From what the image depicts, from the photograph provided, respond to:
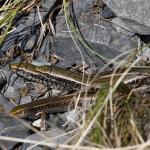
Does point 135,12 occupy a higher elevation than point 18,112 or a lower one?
higher

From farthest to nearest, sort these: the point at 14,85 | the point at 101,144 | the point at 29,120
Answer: the point at 14,85 < the point at 29,120 < the point at 101,144

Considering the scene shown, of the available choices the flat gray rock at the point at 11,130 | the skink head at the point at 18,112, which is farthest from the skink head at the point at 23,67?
the flat gray rock at the point at 11,130

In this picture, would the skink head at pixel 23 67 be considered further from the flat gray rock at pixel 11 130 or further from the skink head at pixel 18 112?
the flat gray rock at pixel 11 130

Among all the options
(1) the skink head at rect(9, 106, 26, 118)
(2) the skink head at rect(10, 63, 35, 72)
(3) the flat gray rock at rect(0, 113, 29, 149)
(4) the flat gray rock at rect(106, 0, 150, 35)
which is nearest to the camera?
(3) the flat gray rock at rect(0, 113, 29, 149)

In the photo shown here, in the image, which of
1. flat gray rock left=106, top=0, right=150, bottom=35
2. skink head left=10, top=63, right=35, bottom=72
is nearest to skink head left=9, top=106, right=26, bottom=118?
skink head left=10, top=63, right=35, bottom=72

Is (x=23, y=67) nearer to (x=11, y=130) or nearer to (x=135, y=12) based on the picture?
(x=11, y=130)

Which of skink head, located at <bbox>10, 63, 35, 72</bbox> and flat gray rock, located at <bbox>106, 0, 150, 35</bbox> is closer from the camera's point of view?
flat gray rock, located at <bbox>106, 0, 150, 35</bbox>

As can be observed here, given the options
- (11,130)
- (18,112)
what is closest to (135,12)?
(18,112)

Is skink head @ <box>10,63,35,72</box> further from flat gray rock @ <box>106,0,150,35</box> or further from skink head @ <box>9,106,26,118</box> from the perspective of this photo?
flat gray rock @ <box>106,0,150,35</box>

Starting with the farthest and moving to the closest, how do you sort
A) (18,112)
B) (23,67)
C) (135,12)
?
(23,67)
(135,12)
(18,112)

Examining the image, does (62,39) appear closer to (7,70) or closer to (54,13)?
(54,13)

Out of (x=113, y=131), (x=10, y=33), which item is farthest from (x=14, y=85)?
(x=113, y=131)
